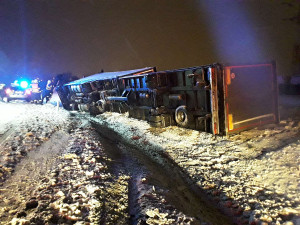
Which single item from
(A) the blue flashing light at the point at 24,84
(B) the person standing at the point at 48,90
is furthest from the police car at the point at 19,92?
(B) the person standing at the point at 48,90

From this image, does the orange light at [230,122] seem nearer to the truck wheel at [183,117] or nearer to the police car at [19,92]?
the truck wheel at [183,117]

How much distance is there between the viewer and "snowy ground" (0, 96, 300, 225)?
2.89 m

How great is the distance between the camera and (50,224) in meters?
2.62

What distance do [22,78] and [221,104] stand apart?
18750 millimetres

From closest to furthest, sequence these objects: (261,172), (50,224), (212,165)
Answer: (50,224)
(261,172)
(212,165)

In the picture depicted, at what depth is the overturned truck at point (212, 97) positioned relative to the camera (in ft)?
18.9

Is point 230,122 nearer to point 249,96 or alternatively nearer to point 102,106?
point 249,96

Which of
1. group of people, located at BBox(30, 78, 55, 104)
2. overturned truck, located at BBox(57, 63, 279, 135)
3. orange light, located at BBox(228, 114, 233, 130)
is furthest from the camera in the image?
group of people, located at BBox(30, 78, 55, 104)

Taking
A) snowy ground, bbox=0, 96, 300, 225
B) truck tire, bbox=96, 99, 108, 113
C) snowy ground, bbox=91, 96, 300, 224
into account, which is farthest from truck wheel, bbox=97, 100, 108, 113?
snowy ground, bbox=0, 96, 300, 225

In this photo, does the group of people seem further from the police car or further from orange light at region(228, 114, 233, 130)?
orange light at region(228, 114, 233, 130)

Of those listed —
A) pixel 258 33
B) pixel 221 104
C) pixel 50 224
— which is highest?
pixel 258 33

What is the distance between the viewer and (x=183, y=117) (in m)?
6.83

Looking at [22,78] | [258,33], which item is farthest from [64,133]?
[258,33]

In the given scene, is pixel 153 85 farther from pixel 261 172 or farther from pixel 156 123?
pixel 261 172
